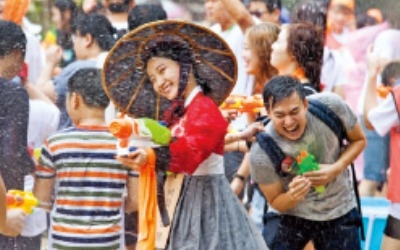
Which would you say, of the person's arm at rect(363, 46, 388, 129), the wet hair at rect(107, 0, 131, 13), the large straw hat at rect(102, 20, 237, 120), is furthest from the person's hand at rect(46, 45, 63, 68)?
the large straw hat at rect(102, 20, 237, 120)

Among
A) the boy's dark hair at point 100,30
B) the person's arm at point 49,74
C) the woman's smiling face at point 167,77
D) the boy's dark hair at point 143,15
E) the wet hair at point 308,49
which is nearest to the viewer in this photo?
the woman's smiling face at point 167,77

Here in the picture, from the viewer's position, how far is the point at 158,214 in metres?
7.39

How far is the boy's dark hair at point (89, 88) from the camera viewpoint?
7.57 meters

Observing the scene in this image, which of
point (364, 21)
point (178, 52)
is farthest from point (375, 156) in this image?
point (178, 52)

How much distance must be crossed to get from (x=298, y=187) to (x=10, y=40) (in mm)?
2125

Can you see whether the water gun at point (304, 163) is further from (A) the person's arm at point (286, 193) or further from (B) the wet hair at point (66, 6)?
(B) the wet hair at point (66, 6)

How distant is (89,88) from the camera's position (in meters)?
7.64

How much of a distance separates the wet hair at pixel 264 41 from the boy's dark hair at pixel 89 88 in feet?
3.60

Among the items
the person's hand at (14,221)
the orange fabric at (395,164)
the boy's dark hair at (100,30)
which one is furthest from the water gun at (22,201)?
the boy's dark hair at (100,30)

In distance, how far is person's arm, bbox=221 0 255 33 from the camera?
29.7 ft

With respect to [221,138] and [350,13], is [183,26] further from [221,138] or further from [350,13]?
[350,13]

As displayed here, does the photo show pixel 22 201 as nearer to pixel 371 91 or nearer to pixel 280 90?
pixel 280 90

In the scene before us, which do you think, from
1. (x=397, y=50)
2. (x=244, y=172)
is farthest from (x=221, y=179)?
(x=397, y=50)

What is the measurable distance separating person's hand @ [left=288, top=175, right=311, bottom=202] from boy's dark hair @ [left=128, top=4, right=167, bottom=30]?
7.01 ft
